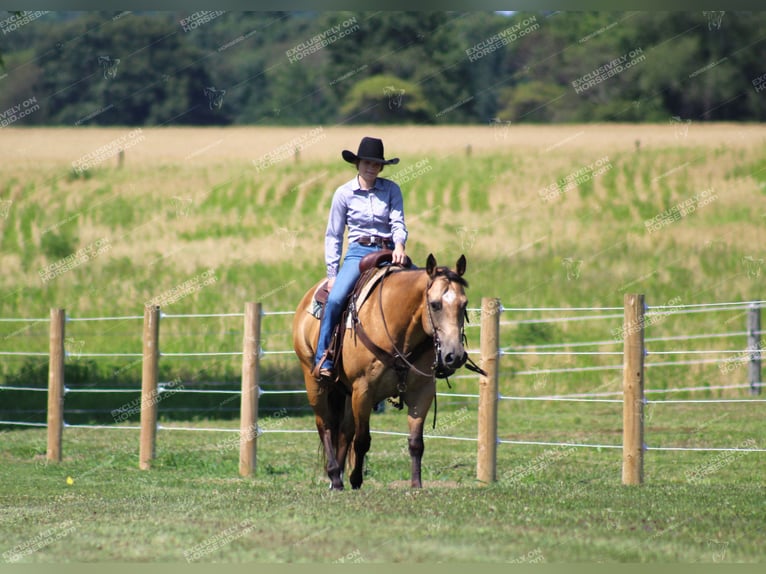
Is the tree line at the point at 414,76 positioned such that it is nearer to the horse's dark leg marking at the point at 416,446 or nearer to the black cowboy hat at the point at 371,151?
the black cowboy hat at the point at 371,151

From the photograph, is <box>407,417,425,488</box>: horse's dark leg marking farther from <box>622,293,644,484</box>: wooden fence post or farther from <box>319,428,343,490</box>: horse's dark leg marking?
<box>622,293,644,484</box>: wooden fence post

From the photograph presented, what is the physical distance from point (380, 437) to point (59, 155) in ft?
95.2

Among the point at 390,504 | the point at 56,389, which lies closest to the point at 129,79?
the point at 56,389

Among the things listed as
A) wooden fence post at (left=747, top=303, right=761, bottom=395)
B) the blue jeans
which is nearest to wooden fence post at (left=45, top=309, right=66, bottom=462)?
the blue jeans

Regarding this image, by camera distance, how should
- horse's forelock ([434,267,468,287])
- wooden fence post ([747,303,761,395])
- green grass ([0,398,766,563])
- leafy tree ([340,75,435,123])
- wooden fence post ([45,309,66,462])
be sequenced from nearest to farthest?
1. green grass ([0,398,766,563])
2. horse's forelock ([434,267,468,287])
3. wooden fence post ([45,309,66,462])
4. wooden fence post ([747,303,761,395])
5. leafy tree ([340,75,435,123])

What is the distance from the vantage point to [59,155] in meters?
42.3

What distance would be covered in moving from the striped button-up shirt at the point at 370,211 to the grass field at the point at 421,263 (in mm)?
2310

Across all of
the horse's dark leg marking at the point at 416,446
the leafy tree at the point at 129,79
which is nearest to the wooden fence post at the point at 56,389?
the horse's dark leg marking at the point at 416,446

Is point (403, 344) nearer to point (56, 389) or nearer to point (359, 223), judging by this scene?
point (359, 223)

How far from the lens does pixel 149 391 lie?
1401 centimetres

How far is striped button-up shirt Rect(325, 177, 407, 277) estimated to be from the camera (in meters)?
10.5

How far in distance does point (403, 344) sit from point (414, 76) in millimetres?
57038

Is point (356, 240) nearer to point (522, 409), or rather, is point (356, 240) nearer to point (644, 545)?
point (644, 545)

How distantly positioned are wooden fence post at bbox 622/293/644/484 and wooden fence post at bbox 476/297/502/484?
51.6 inches
